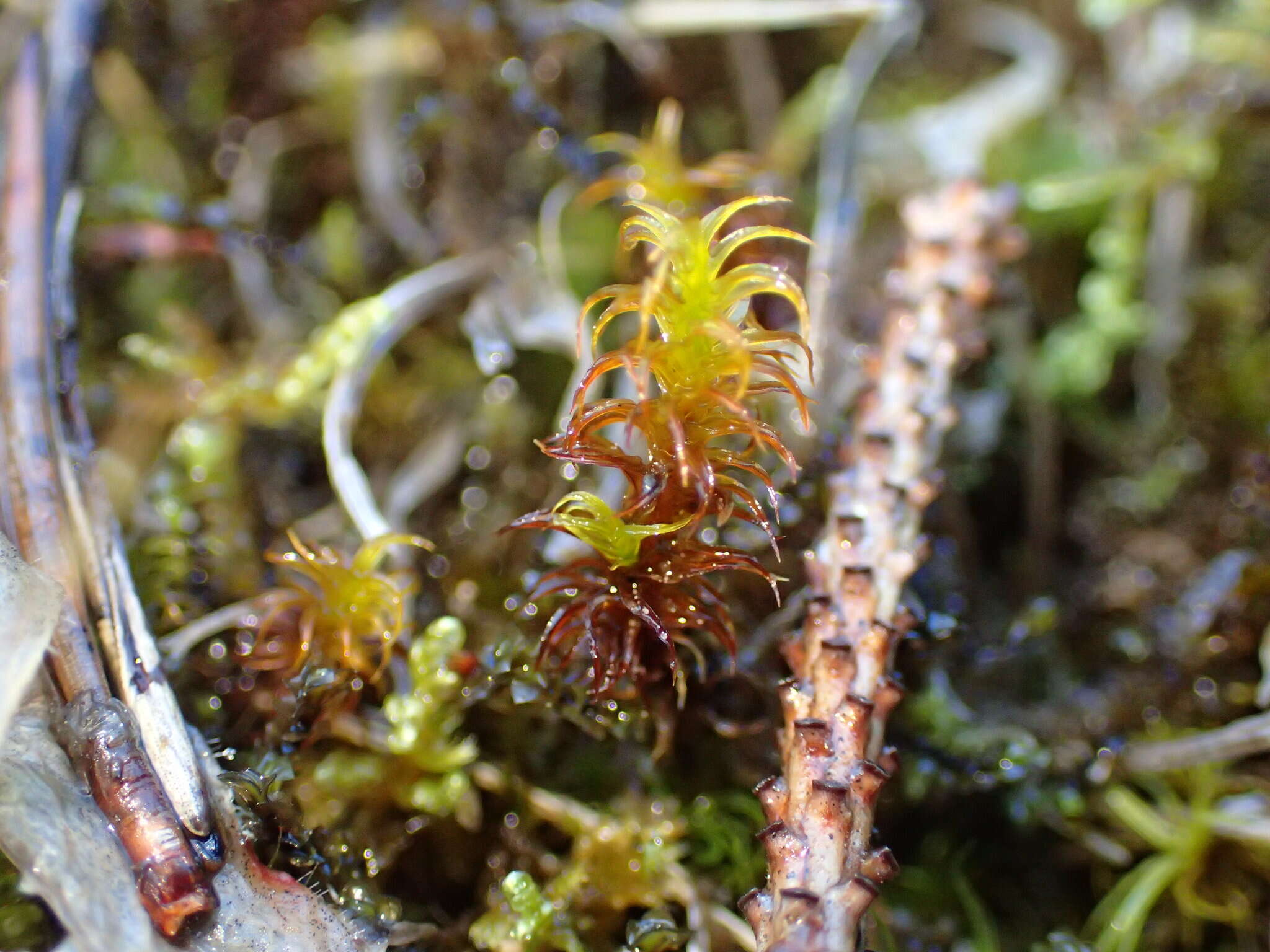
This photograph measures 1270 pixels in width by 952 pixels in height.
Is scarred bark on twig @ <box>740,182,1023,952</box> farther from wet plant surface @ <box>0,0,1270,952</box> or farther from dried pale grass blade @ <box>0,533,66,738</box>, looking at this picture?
dried pale grass blade @ <box>0,533,66,738</box>

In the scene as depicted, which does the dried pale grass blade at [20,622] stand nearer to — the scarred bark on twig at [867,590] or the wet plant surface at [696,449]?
the wet plant surface at [696,449]

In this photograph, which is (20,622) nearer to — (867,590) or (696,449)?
(696,449)

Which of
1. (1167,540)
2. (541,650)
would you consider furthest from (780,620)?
(1167,540)

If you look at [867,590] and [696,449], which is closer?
[696,449]

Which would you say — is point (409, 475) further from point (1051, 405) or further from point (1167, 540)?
point (1167, 540)

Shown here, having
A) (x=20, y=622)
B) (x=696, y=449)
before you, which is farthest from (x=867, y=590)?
(x=20, y=622)

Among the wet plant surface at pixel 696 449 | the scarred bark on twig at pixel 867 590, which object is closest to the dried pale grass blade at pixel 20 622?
the wet plant surface at pixel 696 449

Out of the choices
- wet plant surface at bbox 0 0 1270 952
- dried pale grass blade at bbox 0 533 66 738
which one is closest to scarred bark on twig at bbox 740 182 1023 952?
wet plant surface at bbox 0 0 1270 952

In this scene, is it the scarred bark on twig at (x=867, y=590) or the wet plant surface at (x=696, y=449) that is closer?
the scarred bark on twig at (x=867, y=590)
